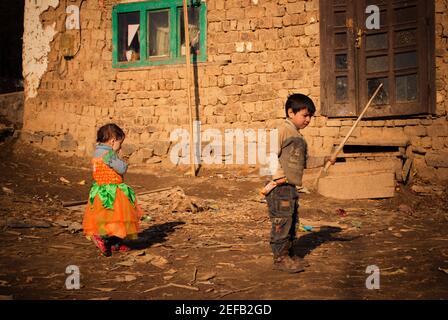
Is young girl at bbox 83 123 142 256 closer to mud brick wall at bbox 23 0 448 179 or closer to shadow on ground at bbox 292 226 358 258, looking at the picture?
shadow on ground at bbox 292 226 358 258

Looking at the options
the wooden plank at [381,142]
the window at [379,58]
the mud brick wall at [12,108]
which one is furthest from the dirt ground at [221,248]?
the mud brick wall at [12,108]

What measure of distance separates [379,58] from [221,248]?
534cm

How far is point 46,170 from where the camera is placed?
9109 mm

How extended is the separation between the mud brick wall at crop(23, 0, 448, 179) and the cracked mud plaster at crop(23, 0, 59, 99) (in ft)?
0.26

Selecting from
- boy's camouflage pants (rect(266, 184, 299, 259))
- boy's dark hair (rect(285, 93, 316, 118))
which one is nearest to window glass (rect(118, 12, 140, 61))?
boy's dark hair (rect(285, 93, 316, 118))

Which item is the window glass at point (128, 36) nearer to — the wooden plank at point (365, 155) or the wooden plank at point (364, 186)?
the wooden plank at point (365, 155)

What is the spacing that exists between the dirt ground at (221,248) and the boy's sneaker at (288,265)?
0.06 m

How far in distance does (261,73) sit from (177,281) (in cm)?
612

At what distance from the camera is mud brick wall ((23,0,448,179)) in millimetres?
7840

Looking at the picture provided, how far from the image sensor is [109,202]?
4.04 metres

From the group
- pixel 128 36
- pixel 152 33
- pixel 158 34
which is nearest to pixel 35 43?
pixel 128 36

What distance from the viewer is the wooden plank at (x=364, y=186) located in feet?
22.1

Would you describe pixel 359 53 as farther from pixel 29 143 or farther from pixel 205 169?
pixel 29 143
